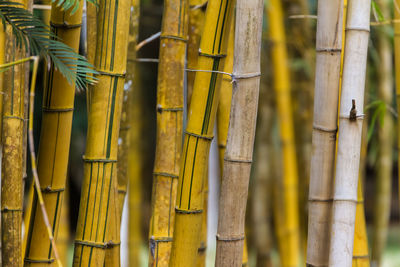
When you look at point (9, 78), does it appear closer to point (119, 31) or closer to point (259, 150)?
point (119, 31)

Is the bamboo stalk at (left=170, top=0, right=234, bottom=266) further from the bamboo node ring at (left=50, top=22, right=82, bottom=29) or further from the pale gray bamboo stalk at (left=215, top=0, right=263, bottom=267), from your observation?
the bamboo node ring at (left=50, top=22, right=82, bottom=29)

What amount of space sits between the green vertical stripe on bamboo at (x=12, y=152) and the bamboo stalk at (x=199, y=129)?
0.90 ft

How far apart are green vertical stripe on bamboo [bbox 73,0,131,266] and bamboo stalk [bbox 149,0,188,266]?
7.0 inches

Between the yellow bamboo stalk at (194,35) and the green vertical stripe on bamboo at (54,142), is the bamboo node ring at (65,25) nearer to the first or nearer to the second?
the green vertical stripe on bamboo at (54,142)

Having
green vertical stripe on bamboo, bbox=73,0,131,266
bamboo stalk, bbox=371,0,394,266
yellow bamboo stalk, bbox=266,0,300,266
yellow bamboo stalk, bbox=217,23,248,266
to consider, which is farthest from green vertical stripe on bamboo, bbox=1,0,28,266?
bamboo stalk, bbox=371,0,394,266

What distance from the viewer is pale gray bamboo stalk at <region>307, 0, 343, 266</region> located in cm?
85

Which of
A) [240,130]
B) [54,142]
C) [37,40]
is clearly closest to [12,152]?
[54,142]

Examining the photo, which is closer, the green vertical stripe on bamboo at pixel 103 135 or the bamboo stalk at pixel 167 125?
the green vertical stripe on bamboo at pixel 103 135

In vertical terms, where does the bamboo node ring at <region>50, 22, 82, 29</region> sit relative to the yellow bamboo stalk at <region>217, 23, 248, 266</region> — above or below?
above

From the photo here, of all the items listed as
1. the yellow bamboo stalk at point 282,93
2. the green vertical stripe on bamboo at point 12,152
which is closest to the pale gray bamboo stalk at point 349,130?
the green vertical stripe on bamboo at point 12,152

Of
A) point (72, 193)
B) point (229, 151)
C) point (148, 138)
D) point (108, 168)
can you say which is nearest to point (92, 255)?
point (108, 168)

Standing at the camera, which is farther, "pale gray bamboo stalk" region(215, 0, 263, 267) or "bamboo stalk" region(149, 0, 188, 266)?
"bamboo stalk" region(149, 0, 188, 266)

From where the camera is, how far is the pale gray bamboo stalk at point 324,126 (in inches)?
33.4

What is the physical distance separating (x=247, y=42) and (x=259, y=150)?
2144mm
